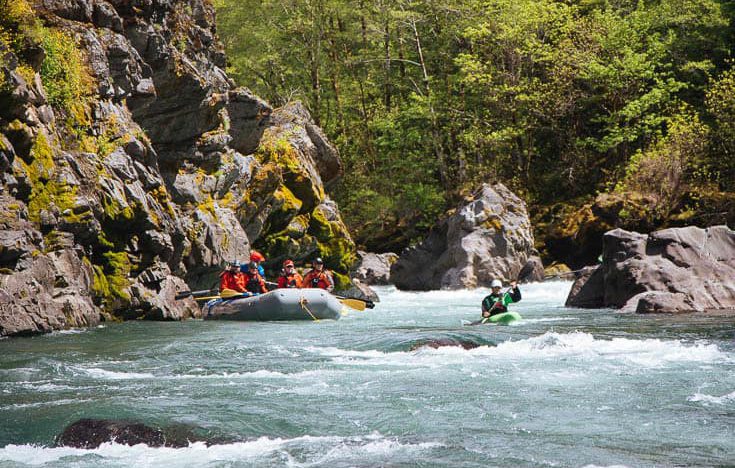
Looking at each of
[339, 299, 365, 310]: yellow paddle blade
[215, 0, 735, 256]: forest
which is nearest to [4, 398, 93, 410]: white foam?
[339, 299, 365, 310]: yellow paddle blade

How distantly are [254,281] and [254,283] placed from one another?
1.9 inches

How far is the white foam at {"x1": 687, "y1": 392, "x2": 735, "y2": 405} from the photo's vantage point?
7.32m

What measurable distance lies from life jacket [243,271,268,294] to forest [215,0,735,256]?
44.9 ft

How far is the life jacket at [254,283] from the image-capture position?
58.6 ft

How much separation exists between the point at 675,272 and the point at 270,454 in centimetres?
1252

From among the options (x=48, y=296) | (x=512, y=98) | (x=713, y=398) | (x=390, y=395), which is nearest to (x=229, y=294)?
(x=48, y=296)

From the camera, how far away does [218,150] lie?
67.9ft

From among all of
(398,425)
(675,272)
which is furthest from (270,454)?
(675,272)

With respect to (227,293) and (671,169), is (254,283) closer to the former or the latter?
(227,293)

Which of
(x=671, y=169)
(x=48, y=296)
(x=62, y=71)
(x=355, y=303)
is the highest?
(x=62, y=71)

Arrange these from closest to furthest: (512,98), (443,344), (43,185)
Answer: (443,344), (43,185), (512,98)

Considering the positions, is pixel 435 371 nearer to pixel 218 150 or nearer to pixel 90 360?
pixel 90 360

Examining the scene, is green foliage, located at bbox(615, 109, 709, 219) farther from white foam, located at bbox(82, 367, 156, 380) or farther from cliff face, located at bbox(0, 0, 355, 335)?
white foam, located at bbox(82, 367, 156, 380)

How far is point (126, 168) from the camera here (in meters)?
16.5
